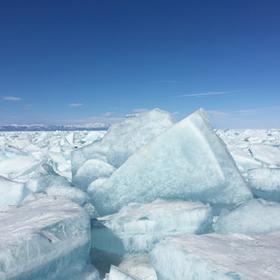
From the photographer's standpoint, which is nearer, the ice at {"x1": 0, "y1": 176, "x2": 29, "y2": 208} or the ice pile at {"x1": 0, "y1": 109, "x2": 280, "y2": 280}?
the ice pile at {"x1": 0, "y1": 109, "x2": 280, "y2": 280}

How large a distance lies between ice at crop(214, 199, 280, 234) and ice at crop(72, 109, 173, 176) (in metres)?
1.36

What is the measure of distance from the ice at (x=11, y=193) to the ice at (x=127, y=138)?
80 centimetres

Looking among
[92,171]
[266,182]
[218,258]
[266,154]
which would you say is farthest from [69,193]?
[266,154]

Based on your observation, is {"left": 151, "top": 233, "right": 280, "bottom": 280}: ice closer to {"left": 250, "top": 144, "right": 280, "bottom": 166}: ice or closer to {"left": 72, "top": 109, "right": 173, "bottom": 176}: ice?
{"left": 72, "top": 109, "right": 173, "bottom": 176}: ice

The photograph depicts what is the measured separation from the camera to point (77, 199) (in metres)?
3.03

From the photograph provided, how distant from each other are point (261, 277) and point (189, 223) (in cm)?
104

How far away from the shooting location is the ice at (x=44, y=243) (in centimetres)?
160

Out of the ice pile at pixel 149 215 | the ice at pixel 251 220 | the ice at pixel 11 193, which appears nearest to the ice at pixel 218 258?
the ice pile at pixel 149 215

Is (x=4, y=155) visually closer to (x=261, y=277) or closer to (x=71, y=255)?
(x=71, y=255)

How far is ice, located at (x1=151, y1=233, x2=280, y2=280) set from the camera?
5.10ft

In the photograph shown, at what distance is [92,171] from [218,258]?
2197 millimetres

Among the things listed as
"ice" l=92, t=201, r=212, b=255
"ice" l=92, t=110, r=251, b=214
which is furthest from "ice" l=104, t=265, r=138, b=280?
"ice" l=92, t=110, r=251, b=214

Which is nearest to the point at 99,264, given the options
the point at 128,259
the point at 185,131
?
the point at 128,259

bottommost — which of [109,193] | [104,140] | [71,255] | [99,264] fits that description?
[99,264]
